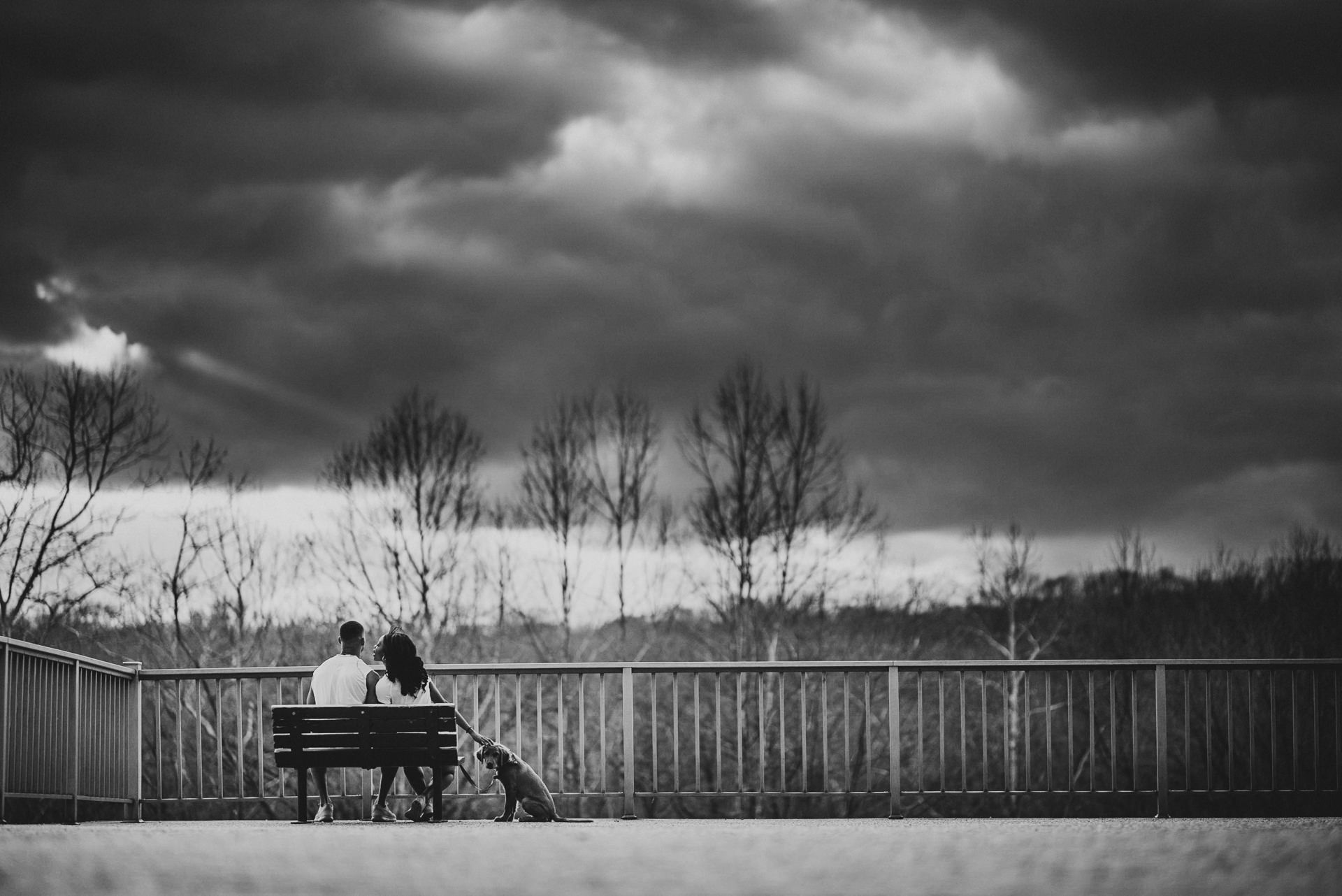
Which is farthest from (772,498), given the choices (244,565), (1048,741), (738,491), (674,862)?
(674,862)

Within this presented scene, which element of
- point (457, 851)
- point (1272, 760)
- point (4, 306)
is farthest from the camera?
point (4, 306)

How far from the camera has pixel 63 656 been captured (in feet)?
31.4

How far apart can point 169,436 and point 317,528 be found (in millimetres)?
6235

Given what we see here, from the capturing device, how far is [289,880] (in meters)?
5.05

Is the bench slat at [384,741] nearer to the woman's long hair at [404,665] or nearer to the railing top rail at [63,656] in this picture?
the woman's long hair at [404,665]

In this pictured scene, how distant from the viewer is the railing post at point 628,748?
10383 mm

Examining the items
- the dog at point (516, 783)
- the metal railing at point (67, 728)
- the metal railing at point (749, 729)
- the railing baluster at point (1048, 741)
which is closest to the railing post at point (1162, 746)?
the metal railing at point (749, 729)

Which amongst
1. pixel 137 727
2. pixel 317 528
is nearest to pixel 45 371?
pixel 317 528

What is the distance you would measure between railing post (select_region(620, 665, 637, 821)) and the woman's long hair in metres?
1.36

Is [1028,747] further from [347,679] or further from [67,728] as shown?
[67,728]

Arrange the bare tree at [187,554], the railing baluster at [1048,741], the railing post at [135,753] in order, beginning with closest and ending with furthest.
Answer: the railing post at [135,753]
the railing baluster at [1048,741]
the bare tree at [187,554]

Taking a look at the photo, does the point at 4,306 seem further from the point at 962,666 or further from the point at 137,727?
the point at 962,666

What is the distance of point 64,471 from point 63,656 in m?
37.1

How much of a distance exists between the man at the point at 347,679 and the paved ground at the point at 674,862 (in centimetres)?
250
